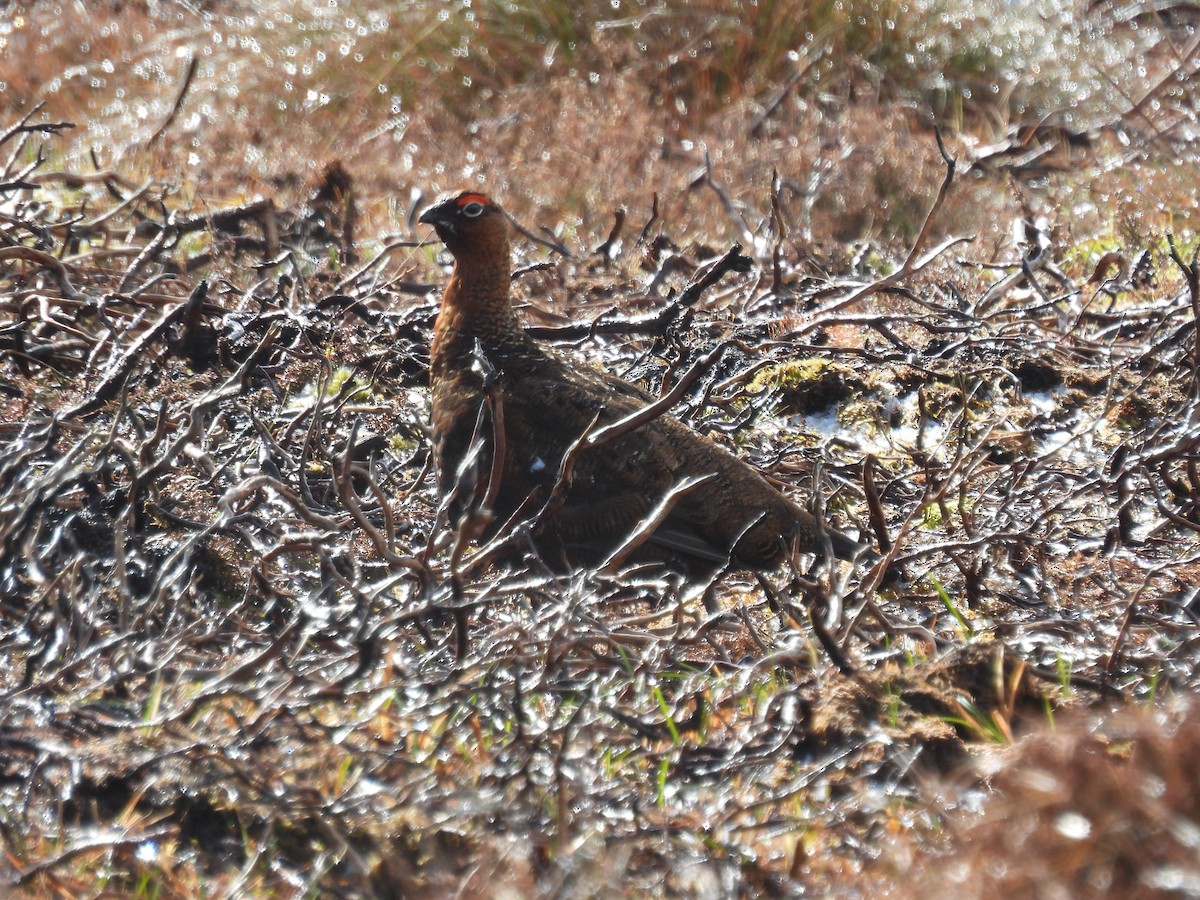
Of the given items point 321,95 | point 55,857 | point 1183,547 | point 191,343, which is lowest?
point 1183,547

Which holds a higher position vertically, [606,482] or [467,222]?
[467,222]

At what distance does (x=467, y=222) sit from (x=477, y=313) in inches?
13.1

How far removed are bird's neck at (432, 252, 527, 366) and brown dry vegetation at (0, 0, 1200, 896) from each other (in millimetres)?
403

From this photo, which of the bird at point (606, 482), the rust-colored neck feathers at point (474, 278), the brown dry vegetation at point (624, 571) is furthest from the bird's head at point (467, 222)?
the brown dry vegetation at point (624, 571)

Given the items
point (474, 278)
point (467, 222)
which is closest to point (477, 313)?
point (474, 278)

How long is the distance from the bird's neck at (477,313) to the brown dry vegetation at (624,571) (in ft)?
1.32

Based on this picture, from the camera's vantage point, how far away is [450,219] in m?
4.49

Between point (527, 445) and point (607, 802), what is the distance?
68.5 inches

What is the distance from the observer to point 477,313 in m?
4.42

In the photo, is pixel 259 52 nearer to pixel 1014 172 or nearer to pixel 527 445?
pixel 1014 172

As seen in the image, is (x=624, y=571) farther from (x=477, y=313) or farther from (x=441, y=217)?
(x=441, y=217)

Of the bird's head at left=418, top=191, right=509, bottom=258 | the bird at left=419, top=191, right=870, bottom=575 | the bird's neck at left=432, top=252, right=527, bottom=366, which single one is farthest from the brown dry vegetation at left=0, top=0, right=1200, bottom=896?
the bird's head at left=418, top=191, right=509, bottom=258

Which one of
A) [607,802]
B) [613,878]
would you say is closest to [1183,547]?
[607,802]

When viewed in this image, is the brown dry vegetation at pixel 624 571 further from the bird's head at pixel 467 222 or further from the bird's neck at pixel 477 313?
the bird's head at pixel 467 222
